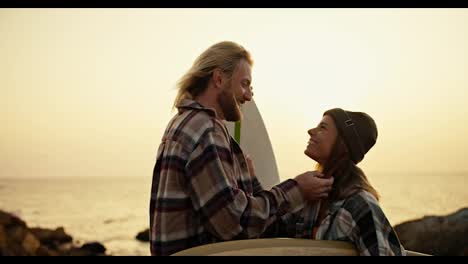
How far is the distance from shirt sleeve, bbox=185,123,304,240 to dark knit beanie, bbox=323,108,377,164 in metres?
0.32

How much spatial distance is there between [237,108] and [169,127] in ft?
1.03

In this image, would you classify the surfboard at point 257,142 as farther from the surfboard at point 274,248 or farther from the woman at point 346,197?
the surfboard at point 274,248

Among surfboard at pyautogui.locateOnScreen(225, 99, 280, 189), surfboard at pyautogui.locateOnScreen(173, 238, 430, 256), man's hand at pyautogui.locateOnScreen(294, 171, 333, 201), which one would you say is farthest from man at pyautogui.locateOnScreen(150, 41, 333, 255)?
surfboard at pyautogui.locateOnScreen(225, 99, 280, 189)

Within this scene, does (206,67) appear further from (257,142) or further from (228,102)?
(257,142)

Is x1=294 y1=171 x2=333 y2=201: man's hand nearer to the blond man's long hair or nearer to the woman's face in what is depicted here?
the woman's face

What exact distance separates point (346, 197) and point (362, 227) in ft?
0.52

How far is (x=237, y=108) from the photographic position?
105 inches

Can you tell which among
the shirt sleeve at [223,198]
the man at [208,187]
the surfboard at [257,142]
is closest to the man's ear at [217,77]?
→ the man at [208,187]

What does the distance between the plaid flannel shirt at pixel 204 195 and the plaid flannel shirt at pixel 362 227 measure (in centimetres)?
17

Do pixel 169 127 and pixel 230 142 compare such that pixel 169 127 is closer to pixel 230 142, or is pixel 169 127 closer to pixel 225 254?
pixel 230 142

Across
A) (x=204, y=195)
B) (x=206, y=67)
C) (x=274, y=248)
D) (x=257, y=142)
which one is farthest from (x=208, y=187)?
(x=257, y=142)

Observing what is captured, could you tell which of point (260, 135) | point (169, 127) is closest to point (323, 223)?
point (169, 127)

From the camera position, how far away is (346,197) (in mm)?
2387

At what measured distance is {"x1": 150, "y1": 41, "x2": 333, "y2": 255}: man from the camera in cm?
237
